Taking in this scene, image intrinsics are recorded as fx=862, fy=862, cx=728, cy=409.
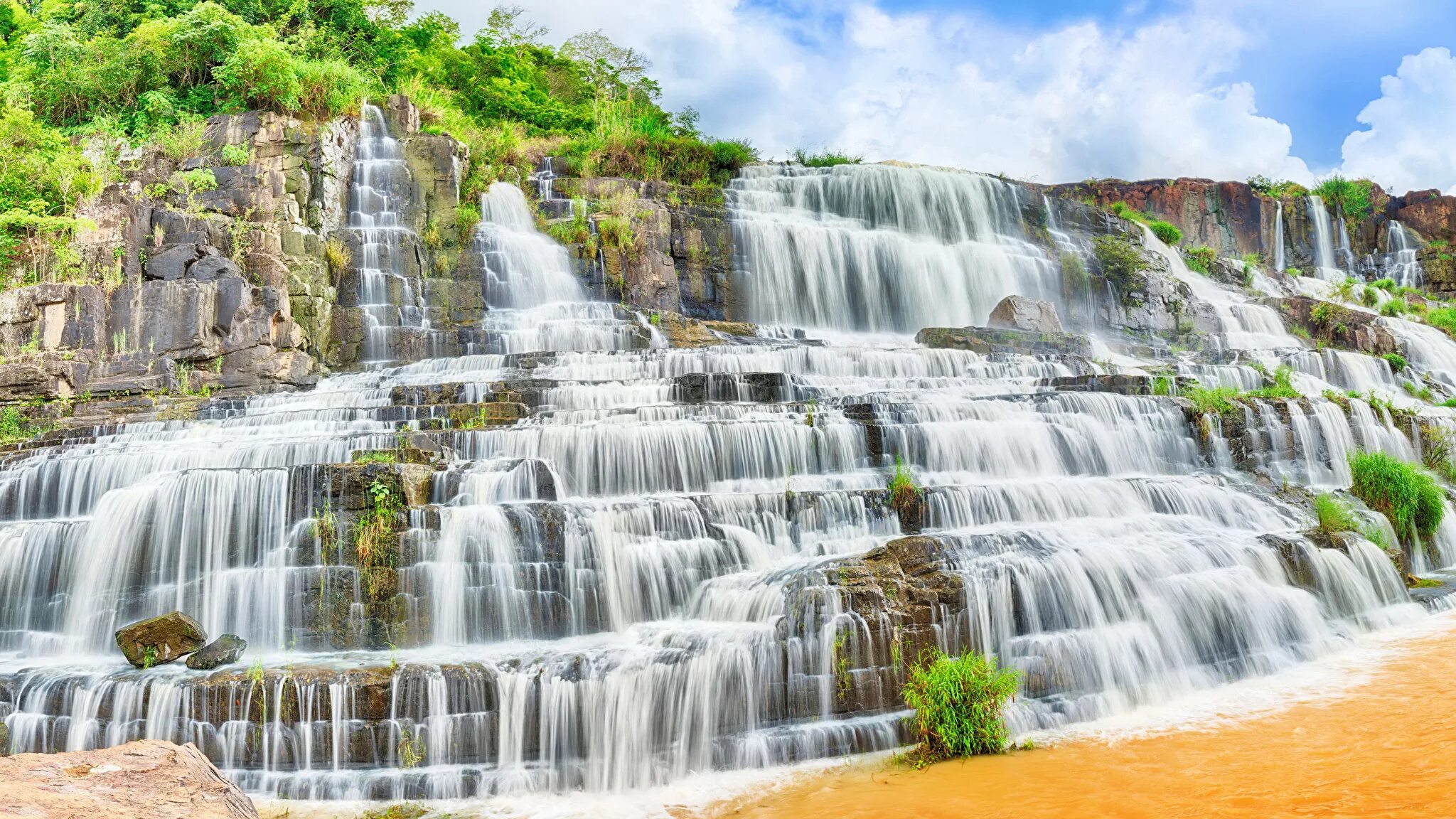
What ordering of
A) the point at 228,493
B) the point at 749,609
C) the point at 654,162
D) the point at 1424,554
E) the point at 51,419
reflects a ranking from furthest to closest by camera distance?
the point at 654,162, the point at 51,419, the point at 1424,554, the point at 228,493, the point at 749,609

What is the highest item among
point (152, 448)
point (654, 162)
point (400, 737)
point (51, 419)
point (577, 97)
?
point (577, 97)

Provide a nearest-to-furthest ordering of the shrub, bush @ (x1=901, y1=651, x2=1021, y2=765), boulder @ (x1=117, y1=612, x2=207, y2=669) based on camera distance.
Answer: bush @ (x1=901, y1=651, x2=1021, y2=765), boulder @ (x1=117, y1=612, x2=207, y2=669), the shrub

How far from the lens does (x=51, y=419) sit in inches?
468

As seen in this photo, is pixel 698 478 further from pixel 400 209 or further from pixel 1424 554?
pixel 400 209

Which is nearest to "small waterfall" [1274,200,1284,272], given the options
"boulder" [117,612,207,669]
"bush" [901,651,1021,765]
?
"bush" [901,651,1021,765]

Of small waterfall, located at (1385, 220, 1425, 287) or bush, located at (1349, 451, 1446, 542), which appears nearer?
bush, located at (1349, 451, 1446, 542)

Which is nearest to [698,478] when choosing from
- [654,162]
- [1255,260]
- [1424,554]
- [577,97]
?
[1424,554]

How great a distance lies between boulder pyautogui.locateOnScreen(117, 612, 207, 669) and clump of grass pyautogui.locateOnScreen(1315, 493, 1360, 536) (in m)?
11.0

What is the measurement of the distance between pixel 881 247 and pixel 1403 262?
21.9 m

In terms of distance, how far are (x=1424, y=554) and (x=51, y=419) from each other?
59.2 ft

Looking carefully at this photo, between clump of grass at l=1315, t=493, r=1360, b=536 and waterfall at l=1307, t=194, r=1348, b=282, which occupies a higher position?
waterfall at l=1307, t=194, r=1348, b=282

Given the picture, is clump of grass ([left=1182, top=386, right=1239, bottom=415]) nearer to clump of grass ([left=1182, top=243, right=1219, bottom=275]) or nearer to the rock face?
the rock face

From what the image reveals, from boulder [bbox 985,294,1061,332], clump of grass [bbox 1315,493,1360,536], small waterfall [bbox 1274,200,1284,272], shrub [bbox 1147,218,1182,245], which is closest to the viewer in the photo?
clump of grass [bbox 1315,493,1360,536]

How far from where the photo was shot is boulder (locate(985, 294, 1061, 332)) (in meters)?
18.1
